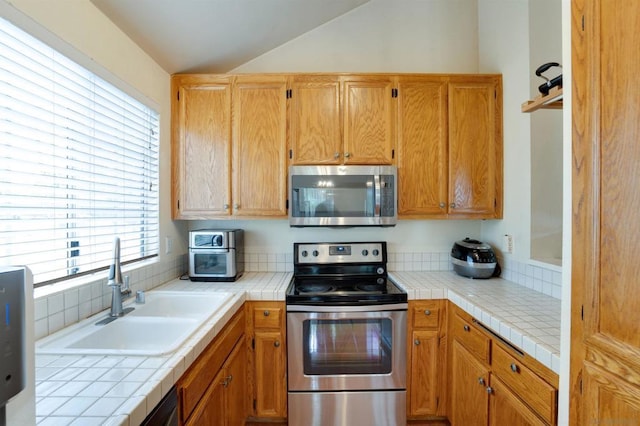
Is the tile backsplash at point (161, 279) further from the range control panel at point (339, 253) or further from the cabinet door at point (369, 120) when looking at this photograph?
the cabinet door at point (369, 120)

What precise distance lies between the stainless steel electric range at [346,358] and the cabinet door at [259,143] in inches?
28.7

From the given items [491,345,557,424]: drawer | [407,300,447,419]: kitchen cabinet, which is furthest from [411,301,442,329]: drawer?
[491,345,557,424]: drawer

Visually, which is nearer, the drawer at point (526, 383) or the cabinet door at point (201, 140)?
the drawer at point (526, 383)

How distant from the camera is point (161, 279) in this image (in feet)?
6.33

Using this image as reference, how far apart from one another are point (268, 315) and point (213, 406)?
619 mm

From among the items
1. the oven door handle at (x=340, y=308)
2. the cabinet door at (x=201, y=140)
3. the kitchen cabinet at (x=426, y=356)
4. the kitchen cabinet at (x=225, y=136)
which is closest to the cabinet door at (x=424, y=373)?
the kitchen cabinet at (x=426, y=356)

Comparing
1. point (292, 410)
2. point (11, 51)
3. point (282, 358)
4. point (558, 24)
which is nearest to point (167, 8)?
point (11, 51)

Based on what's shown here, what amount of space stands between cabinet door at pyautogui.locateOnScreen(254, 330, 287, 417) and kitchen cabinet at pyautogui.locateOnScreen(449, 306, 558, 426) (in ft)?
3.46

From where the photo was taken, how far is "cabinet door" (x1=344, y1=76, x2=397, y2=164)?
6.73 feet

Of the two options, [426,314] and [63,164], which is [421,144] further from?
[63,164]

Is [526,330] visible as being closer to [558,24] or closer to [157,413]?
[157,413]

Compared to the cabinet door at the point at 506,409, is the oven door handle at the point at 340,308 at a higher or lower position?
higher

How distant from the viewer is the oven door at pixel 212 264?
2008mm

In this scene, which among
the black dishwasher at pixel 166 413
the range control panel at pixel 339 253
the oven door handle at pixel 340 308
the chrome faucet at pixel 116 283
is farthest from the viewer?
the range control panel at pixel 339 253
